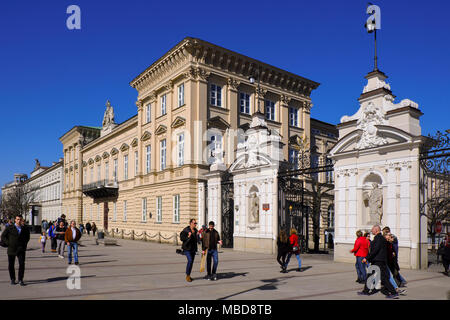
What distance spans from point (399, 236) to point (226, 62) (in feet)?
62.2

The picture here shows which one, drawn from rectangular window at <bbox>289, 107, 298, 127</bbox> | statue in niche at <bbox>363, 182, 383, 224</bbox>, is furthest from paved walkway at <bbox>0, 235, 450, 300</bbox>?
rectangular window at <bbox>289, 107, 298, 127</bbox>

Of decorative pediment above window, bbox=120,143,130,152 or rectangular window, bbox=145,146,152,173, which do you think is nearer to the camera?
rectangular window, bbox=145,146,152,173

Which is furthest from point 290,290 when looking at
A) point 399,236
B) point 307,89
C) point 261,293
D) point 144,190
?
point 307,89

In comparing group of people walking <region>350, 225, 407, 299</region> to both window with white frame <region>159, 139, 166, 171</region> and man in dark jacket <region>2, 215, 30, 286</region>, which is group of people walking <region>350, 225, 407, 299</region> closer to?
man in dark jacket <region>2, 215, 30, 286</region>

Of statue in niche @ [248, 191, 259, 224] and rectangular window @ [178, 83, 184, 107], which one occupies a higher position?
rectangular window @ [178, 83, 184, 107]

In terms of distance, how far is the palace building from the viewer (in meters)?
28.2

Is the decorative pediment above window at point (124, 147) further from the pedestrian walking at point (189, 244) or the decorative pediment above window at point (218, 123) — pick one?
the pedestrian walking at point (189, 244)

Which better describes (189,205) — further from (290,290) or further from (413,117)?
(290,290)

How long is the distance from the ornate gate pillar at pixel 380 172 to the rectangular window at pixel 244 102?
1458 cm

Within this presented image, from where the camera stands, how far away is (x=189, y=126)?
91.6 feet

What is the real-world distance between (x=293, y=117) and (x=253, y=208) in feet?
51.9

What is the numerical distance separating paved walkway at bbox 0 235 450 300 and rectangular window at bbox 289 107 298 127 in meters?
20.5

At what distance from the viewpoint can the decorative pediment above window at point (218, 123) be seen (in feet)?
94.9
